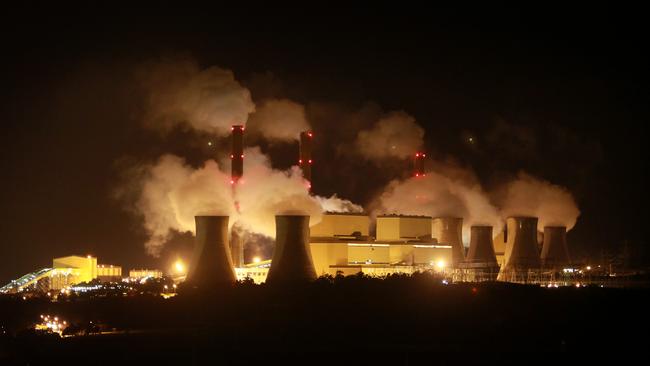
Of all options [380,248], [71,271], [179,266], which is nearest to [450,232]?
[380,248]

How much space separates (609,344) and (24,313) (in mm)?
22948

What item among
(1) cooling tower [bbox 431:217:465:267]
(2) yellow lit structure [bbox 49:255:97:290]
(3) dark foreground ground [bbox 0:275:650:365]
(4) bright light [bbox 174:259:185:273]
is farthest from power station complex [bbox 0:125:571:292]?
(2) yellow lit structure [bbox 49:255:97:290]

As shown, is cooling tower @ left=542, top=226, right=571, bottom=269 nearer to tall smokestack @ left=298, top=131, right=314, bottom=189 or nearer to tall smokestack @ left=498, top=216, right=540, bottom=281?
tall smokestack @ left=498, top=216, right=540, bottom=281

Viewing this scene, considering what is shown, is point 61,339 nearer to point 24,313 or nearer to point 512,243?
point 24,313

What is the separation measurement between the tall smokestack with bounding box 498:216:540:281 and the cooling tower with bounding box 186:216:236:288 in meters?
15.2

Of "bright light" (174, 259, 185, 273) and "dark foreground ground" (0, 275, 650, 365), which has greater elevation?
"bright light" (174, 259, 185, 273)

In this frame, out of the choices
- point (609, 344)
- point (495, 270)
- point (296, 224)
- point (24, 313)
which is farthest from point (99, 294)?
point (609, 344)

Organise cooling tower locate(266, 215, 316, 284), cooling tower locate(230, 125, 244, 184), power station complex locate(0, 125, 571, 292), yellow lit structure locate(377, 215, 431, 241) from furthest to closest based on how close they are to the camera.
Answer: yellow lit structure locate(377, 215, 431, 241), cooling tower locate(230, 125, 244, 184), power station complex locate(0, 125, 571, 292), cooling tower locate(266, 215, 316, 284)

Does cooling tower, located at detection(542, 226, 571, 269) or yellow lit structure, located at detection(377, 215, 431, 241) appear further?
cooling tower, located at detection(542, 226, 571, 269)

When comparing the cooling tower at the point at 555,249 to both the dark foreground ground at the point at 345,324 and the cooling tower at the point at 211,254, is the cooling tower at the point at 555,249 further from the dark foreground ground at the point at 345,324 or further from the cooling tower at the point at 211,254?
the cooling tower at the point at 211,254

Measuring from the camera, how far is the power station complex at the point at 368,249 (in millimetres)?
40406

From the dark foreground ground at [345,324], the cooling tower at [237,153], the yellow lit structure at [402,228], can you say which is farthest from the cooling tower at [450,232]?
the cooling tower at [237,153]

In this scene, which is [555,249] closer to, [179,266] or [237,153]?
[237,153]

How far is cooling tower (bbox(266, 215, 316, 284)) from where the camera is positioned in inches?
1582
